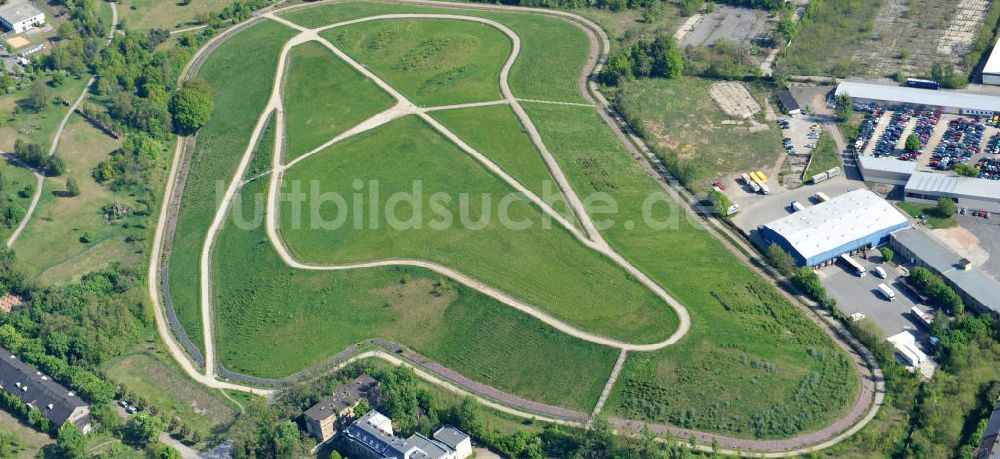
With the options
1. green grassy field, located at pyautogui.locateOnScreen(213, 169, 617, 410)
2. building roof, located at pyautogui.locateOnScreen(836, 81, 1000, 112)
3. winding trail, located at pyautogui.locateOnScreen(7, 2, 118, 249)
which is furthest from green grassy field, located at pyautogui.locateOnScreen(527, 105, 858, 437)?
winding trail, located at pyautogui.locateOnScreen(7, 2, 118, 249)

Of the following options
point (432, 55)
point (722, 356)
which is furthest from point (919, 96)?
point (432, 55)

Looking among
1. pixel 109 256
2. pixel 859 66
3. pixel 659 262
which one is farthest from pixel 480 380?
pixel 859 66

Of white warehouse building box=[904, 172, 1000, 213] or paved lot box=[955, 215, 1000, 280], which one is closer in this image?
paved lot box=[955, 215, 1000, 280]

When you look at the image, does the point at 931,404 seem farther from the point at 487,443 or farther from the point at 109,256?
the point at 109,256

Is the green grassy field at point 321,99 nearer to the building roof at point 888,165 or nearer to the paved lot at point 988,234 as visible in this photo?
the building roof at point 888,165

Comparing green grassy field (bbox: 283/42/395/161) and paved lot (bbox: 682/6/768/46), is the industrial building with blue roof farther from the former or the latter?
green grassy field (bbox: 283/42/395/161)

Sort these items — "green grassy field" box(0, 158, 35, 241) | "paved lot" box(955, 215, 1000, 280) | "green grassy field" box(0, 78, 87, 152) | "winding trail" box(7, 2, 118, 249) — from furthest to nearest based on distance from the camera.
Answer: "green grassy field" box(0, 78, 87, 152) < "green grassy field" box(0, 158, 35, 241) < "winding trail" box(7, 2, 118, 249) < "paved lot" box(955, 215, 1000, 280)
